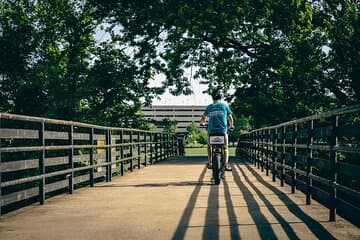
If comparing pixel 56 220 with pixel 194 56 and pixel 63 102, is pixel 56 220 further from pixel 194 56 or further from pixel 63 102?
pixel 63 102

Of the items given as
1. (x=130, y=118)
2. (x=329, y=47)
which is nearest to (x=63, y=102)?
(x=130, y=118)

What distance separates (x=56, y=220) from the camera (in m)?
6.18

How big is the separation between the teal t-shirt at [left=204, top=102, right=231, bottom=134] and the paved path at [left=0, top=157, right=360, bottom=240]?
194cm

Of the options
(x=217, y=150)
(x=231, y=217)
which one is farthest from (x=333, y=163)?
(x=217, y=150)

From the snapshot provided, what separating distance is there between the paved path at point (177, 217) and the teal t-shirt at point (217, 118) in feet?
6.37

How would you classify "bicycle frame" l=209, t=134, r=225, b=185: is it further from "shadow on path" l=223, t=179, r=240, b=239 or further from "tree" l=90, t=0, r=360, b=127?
"tree" l=90, t=0, r=360, b=127

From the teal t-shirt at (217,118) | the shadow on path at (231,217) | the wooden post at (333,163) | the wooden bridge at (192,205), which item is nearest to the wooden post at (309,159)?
the wooden bridge at (192,205)

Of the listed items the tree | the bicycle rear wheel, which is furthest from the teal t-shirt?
the tree

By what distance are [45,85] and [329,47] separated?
715 inches

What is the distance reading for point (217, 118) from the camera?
11117 mm

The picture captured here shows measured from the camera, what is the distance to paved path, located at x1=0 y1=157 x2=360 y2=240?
17.1 feet

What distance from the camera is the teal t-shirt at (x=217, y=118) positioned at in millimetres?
11117

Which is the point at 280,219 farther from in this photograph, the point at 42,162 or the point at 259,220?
the point at 42,162

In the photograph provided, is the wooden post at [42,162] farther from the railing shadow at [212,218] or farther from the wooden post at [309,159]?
the wooden post at [309,159]
